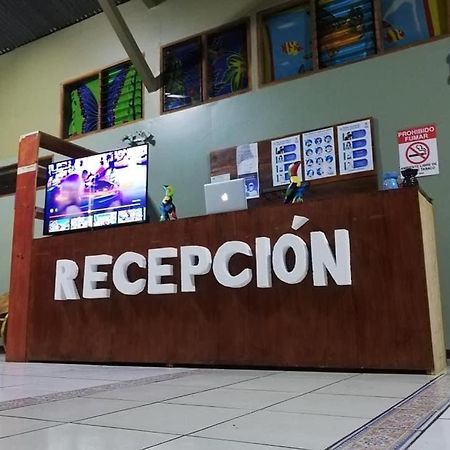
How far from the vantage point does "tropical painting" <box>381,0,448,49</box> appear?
3.79 metres

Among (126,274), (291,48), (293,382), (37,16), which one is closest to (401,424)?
(293,382)

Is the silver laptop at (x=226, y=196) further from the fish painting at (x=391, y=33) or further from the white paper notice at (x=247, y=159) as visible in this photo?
the fish painting at (x=391, y=33)

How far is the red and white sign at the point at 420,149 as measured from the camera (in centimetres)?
361

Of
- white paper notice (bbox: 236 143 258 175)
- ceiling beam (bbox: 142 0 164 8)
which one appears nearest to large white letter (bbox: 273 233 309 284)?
white paper notice (bbox: 236 143 258 175)

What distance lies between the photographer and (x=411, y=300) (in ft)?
8.33

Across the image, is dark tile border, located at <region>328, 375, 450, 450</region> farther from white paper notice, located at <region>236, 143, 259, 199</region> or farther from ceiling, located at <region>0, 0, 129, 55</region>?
ceiling, located at <region>0, 0, 129, 55</region>

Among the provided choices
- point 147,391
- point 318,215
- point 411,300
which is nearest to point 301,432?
point 147,391

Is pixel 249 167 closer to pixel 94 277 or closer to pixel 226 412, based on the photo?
pixel 94 277

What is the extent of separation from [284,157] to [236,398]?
2713mm

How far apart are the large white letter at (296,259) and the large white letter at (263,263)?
41 millimetres

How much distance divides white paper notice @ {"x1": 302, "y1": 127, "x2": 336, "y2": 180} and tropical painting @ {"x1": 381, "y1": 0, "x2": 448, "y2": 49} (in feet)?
2.72

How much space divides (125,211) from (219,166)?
1019mm

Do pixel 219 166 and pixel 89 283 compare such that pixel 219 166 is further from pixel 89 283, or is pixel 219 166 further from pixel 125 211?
pixel 89 283

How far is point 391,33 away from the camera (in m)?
3.98
